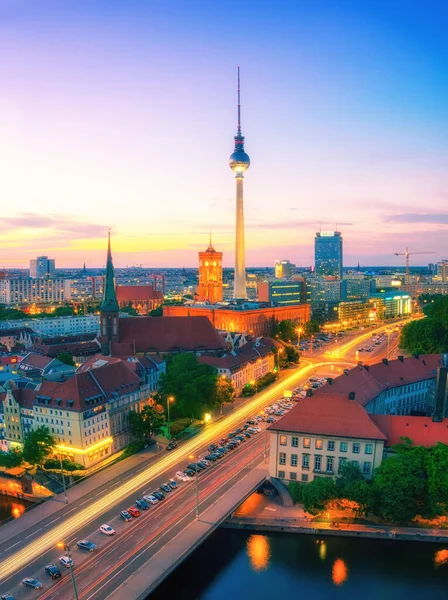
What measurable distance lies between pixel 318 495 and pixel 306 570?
19.4ft

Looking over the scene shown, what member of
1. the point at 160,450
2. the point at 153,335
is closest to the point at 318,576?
the point at 160,450

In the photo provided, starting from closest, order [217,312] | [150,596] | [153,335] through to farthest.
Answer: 1. [150,596]
2. [153,335]
3. [217,312]

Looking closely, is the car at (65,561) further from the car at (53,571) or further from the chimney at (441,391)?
the chimney at (441,391)

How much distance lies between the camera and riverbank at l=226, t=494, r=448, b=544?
46.1m

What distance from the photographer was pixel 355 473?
4819 cm

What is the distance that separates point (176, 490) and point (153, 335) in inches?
2058

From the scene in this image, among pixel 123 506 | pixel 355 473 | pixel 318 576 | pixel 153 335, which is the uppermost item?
pixel 153 335

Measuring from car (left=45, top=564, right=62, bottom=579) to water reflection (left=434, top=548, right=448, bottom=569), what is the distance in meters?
29.3

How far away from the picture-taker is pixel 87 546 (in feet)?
136

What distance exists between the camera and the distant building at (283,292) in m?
186

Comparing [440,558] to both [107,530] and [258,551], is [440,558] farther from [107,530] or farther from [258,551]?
[107,530]

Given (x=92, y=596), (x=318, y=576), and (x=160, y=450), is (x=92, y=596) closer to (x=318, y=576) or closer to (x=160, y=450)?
(x=318, y=576)

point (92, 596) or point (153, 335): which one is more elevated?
point (153, 335)

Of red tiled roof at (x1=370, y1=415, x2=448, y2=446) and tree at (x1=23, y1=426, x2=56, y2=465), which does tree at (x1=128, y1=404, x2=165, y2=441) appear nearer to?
tree at (x1=23, y1=426, x2=56, y2=465)
